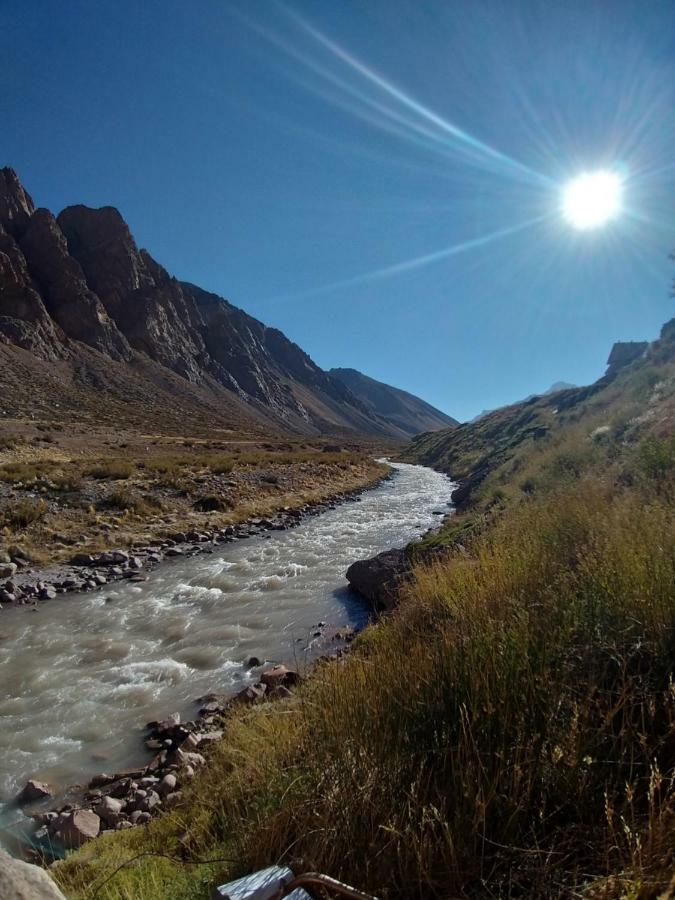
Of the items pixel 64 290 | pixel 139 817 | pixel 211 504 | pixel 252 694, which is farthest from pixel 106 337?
pixel 139 817

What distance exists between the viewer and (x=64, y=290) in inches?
3676

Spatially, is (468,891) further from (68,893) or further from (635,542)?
(635,542)

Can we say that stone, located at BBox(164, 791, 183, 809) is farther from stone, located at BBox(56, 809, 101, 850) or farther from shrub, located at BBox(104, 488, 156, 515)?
shrub, located at BBox(104, 488, 156, 515)

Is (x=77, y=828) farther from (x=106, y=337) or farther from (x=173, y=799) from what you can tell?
(x=106, y=337)

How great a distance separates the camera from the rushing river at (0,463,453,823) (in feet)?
17.0

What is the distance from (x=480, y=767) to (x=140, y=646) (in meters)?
7.02

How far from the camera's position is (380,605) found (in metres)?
9.17

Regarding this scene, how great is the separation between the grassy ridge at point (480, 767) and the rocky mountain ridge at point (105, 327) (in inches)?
2179

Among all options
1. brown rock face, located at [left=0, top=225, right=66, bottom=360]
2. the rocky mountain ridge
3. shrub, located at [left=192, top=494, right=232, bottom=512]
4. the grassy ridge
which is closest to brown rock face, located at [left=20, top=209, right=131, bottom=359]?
the rocky mountain ridge

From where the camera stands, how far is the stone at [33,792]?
432 cm

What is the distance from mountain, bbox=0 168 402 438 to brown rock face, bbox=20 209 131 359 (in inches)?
8.0

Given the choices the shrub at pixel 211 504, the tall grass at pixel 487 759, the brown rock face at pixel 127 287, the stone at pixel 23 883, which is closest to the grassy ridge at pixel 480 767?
the tall grass at pixel 487 759

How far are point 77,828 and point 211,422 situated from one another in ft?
260

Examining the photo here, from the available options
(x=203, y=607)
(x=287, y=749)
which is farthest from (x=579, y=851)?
(x=203, y=607)
